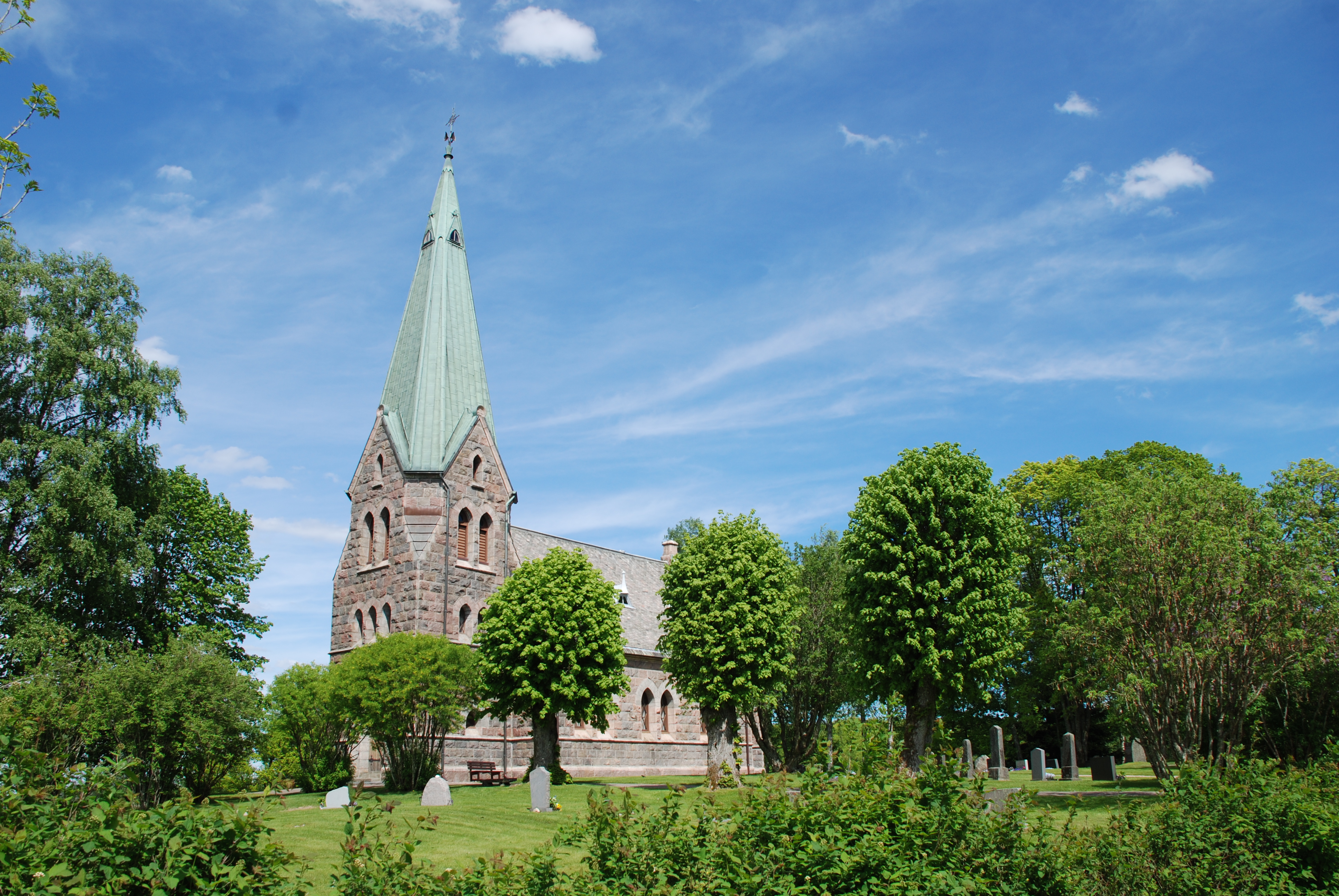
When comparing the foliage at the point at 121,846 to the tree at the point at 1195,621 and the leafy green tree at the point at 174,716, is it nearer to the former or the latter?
the tree at the point at 1195,621

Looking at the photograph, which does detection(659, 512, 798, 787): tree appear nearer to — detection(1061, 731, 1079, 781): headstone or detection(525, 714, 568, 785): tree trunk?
detection(525, 714, 568, 785): tree trunk

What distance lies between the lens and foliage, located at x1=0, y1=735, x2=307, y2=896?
517 centimetres

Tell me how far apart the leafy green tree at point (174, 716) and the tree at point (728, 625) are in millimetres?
13998

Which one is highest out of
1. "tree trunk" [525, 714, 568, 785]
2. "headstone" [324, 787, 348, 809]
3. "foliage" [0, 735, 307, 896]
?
"foliage" [0, 735, 307, 896]

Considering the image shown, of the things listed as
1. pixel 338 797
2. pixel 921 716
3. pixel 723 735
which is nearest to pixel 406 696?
pixel 338 797

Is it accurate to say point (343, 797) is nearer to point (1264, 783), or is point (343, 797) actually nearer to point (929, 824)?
point (929, 824)

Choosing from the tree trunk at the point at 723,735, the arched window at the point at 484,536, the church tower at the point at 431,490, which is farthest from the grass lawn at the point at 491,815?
the arched window at the point at 484,536

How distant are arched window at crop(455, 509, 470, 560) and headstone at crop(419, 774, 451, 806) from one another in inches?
628

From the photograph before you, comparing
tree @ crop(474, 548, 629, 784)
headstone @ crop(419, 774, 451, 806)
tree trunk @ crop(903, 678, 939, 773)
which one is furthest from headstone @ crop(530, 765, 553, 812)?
tree trunk @ crop(903, 678, 939, 773)

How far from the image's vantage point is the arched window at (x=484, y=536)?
40.4 meters

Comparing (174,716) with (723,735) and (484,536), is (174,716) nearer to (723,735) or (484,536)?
(723,735)

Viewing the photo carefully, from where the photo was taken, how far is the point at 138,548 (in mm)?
31125

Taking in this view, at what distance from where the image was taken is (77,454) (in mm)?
29766

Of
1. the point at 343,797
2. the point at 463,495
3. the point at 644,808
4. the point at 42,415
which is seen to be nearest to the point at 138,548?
the point at 42,415
